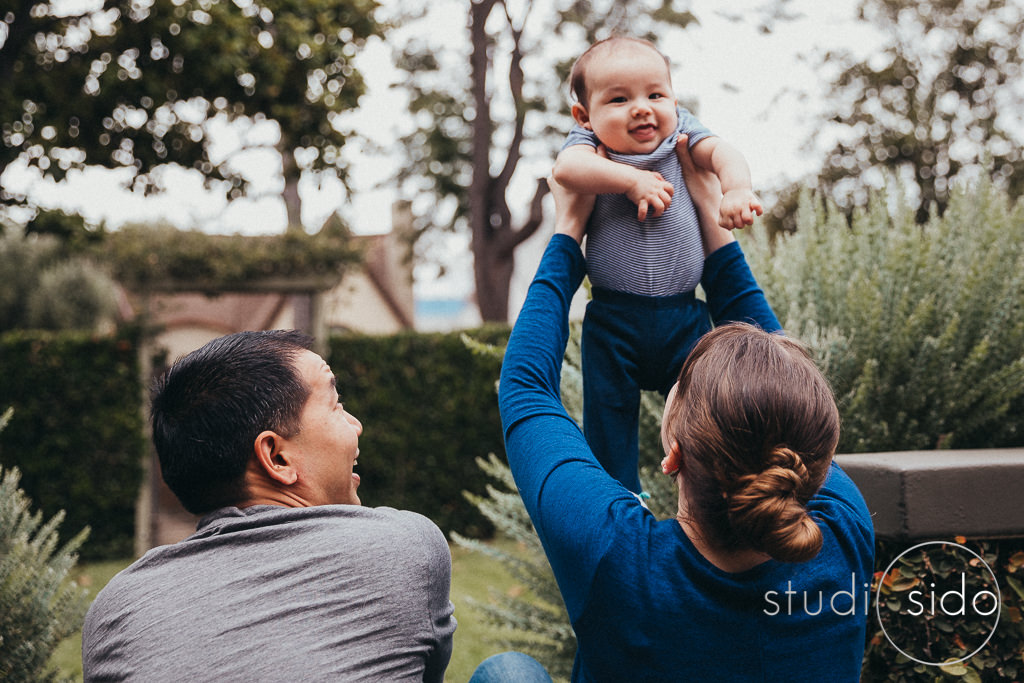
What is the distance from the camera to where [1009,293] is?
2605 mm

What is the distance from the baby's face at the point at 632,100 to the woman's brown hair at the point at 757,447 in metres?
0.69

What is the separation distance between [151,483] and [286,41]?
4.43 metres

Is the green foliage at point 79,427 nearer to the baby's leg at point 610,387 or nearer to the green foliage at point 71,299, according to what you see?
the green foliage at point 71,299

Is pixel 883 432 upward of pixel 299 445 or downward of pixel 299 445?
downward

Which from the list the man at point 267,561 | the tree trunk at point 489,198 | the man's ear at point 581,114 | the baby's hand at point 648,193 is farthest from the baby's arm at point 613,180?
the tree trunk at point 489,198

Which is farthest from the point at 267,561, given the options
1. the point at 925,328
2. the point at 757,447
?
the point at 925,328

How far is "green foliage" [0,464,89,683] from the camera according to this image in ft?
7.25

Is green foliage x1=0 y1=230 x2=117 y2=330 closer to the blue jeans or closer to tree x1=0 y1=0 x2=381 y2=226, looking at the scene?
tree x1=0 y1=0 x2=381 y2=226

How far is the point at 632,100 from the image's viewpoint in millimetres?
1866

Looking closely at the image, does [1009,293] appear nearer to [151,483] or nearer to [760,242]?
[760,242]

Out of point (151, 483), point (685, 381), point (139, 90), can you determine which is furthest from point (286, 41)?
point (685, 381)

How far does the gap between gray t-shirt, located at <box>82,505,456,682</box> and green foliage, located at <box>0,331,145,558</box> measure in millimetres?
7026

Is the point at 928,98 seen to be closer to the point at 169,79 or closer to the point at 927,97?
the point at 927,97

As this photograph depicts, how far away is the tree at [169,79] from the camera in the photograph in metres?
5.86
